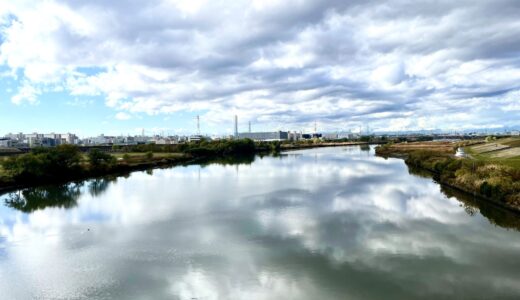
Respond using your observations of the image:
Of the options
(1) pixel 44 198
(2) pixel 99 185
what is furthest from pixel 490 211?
(2) pixel 99 185

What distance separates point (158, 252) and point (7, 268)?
5.46 metres

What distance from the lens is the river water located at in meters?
11.9

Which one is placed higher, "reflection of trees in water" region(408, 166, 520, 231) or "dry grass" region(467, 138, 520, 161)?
"dry grass" region(467, 138, 520, 161)

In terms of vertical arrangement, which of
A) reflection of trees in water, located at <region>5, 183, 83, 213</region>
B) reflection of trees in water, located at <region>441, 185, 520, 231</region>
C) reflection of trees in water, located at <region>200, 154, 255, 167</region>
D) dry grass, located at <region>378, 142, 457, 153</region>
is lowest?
reflection of trees in water, located at <region>441, 185, 520, 231</region>

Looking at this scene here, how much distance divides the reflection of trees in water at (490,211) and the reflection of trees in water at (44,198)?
26619mm

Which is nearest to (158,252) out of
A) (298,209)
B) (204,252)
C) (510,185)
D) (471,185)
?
(204,252)

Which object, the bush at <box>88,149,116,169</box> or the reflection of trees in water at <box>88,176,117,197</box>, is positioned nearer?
the reflection of trees in water at <box>88,176,117,197</box>

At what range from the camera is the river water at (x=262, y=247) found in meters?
11.9

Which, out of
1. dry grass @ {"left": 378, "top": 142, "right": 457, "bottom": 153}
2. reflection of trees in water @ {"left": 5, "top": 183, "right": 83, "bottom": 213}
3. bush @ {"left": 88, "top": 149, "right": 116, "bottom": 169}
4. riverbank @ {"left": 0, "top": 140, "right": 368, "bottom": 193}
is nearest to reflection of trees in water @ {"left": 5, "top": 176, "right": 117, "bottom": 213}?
reflection of trees in water @ {"left": 5, "top": 183, "right": 83, "bottom": 213}

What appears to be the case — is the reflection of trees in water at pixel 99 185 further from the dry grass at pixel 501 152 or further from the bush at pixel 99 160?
the dry grass at pixel 501 152

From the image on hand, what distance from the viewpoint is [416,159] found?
48.3 m

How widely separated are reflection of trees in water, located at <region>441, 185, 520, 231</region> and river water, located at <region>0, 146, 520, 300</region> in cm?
8

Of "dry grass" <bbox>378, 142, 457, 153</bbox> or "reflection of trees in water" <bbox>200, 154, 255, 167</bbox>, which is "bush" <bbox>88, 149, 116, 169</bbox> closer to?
"reflection of trees in water" <bbox>200, 154, 255, 167</bbox>

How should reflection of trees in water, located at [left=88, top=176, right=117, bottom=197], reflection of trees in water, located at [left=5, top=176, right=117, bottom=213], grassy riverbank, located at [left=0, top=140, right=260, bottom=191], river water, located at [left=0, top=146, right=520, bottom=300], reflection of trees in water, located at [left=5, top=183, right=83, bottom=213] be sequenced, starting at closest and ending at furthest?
river water, located at [left=0, top=146, right=520, bottom=300] < reflection of trees in water, located at [left=5, top=183, right=83, bottom=213] < reflection of trees in water, located at [left=5, top=176, right=117, bottom=213] < reflection of trees in water, located at [left=88, top=176, right=117, bottom=197] < grassy riverbank, located at [left=0, top=140, right=260, bottom=191]
